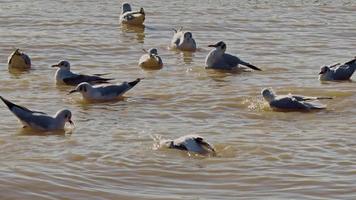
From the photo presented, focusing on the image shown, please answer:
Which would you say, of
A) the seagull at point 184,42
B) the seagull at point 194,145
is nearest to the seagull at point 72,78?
the seagull at point 184,42

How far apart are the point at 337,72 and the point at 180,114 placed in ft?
10.9

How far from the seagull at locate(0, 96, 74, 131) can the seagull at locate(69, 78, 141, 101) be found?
1712 mm

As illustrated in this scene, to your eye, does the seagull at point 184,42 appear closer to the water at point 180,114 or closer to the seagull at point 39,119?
the water at point 180,114

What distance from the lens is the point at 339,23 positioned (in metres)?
19.1

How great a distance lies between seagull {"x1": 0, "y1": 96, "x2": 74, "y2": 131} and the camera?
9.60 m

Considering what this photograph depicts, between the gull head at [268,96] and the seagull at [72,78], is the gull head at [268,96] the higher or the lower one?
→ the higher one

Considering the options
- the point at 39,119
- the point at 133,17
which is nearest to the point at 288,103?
the point at 39,119

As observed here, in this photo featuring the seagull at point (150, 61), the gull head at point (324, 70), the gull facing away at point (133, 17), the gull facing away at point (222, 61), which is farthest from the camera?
the gull facing away at point (133, 17)

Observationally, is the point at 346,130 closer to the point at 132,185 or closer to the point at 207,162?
the point at 207,162

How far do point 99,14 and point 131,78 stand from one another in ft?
23.9

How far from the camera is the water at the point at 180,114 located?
7535mm

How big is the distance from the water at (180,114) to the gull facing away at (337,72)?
18cm

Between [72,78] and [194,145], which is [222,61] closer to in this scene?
[72,78]

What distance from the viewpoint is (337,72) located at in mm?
13125
